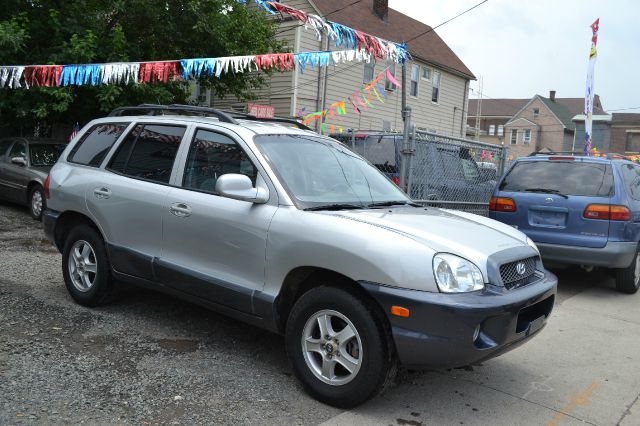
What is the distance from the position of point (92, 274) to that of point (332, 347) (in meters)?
2.68

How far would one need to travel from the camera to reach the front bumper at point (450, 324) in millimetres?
3053

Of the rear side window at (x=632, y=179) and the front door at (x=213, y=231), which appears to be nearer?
the front door at (x=213, y=231)

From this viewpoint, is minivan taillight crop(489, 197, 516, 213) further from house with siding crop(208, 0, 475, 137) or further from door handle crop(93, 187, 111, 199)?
house with siding crop(208, 0, 475, 137)

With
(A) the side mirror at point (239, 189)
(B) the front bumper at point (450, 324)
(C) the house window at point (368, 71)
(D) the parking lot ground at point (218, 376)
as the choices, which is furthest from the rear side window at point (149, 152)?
(C) the house window at point (368, 71)

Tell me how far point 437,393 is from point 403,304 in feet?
3.35

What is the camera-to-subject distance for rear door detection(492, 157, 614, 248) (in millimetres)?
6711

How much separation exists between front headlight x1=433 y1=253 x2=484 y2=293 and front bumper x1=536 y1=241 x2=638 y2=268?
409 cm

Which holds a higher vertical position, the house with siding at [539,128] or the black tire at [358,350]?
the house with siding at [539,128]

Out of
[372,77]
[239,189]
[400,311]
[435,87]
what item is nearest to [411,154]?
[239,189]

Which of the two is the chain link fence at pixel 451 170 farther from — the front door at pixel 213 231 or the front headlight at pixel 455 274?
the front headlight at pixel 455 274

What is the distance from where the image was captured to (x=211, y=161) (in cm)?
427

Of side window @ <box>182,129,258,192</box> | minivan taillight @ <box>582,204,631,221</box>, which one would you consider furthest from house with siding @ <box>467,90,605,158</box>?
side window @ <box>182,129,258,192</box>

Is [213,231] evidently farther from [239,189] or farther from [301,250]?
[301,250]

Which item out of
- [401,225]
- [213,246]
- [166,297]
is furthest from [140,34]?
[401,225]
